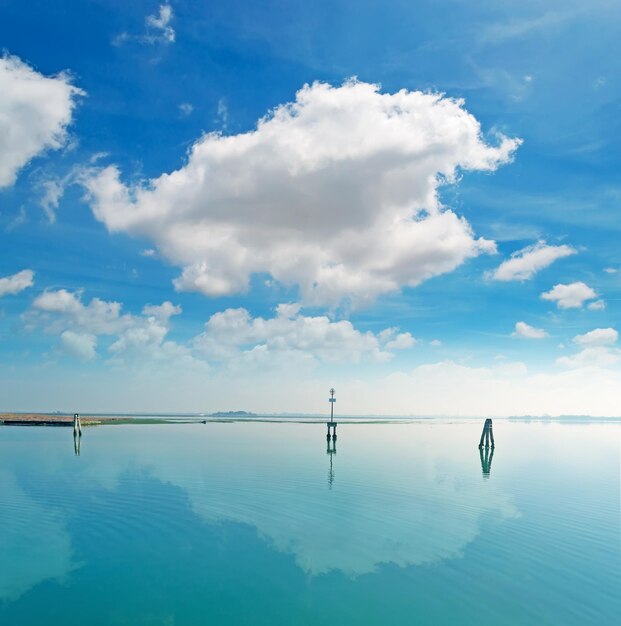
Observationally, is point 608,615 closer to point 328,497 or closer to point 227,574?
point 227,574

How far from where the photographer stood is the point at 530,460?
52.2 metres

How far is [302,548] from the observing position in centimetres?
1820

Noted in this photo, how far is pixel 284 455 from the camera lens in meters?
51.5

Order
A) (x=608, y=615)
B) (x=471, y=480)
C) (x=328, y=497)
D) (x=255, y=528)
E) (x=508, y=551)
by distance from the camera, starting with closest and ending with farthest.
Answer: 1. (x=608, y=615)
2. (x=508, y=551)
3. (x=255, y=528)
4. (x=328, y=497)
5. (x=471, y=480)

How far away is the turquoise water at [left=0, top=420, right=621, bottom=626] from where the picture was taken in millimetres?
13156

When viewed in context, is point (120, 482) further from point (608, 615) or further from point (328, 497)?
point (608, 615)

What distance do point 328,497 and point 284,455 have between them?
24211mm

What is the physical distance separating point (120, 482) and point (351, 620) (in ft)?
77.8

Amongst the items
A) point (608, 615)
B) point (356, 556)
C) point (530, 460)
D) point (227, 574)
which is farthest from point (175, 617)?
point (530, 460)

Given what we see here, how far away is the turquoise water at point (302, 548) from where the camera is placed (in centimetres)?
1316

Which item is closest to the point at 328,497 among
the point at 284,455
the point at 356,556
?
the point at 356,556

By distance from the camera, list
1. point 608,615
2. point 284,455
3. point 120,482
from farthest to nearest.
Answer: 1. point 284,455
2. point 120,482
3. point 608,615

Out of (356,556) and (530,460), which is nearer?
(356,556)

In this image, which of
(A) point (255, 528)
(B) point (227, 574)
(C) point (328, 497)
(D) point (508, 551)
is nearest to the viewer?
(B) point (227, 574)
